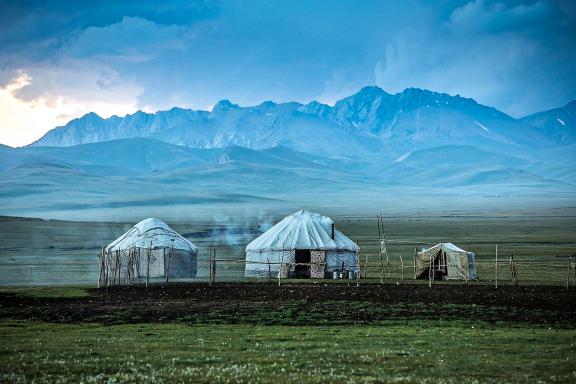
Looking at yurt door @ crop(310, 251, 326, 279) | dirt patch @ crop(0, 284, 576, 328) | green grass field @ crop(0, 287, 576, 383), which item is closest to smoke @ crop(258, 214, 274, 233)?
yurt door @ crop(310, 251, 326, 279)

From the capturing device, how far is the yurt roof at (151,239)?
146ft

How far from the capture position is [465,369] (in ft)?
49.5

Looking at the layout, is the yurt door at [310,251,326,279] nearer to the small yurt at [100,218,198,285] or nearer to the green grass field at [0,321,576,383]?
the small yurt at [100,218,198,285]

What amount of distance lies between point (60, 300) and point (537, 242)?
65180 mm

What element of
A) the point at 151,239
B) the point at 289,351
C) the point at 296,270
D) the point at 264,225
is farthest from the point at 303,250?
the point at 264,225

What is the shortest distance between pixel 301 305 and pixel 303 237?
1889cm

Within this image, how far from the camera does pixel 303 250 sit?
4762cm

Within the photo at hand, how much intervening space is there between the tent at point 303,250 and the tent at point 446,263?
4.22 m

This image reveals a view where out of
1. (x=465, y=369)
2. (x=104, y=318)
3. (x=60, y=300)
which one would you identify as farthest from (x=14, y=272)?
(x=465, y=369)

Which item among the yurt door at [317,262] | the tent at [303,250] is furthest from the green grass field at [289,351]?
the tent at [303,250]

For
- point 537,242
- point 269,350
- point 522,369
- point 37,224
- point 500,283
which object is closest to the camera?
point 522,369

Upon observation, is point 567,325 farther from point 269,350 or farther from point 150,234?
point 150,234

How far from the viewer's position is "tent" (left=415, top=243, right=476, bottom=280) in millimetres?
43219

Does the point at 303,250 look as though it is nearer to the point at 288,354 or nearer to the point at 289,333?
the point at 289,333
